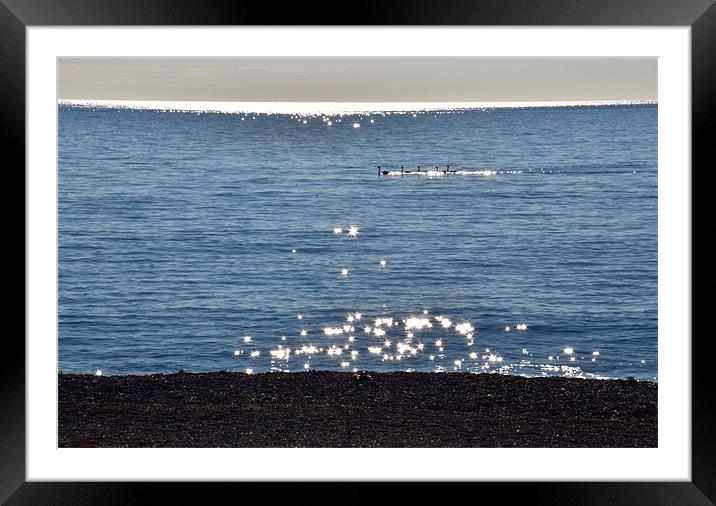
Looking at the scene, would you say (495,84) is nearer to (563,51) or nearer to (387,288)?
(387,288)

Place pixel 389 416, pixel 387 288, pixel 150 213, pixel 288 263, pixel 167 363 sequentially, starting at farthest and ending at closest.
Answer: pixel 150 213 → pixel 288 263 → pixel 387 288 → pixel 167 363 → pixel 389 416

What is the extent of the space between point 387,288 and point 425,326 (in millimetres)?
5661

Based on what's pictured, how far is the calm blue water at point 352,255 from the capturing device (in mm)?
20141

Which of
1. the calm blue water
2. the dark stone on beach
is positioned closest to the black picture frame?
the dark stone on beach

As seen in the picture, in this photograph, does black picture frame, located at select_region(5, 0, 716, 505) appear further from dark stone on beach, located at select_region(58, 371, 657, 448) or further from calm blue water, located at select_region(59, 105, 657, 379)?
calm blue water, located at select_region(59, 105, 657, 379)

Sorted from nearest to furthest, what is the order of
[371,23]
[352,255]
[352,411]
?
[371,23] < [352,411] < [352,255]

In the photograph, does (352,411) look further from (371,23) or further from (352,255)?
(352,255)

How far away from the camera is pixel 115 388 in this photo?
25.3 ft

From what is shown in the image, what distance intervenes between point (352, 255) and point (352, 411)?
23.6m

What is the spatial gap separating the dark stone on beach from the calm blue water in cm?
947

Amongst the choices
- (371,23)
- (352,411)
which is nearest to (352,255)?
(352,411)

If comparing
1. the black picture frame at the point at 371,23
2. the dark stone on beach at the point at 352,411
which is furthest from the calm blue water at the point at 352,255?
the black picture frame at the point at 371,23

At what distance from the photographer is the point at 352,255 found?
30891 mm
